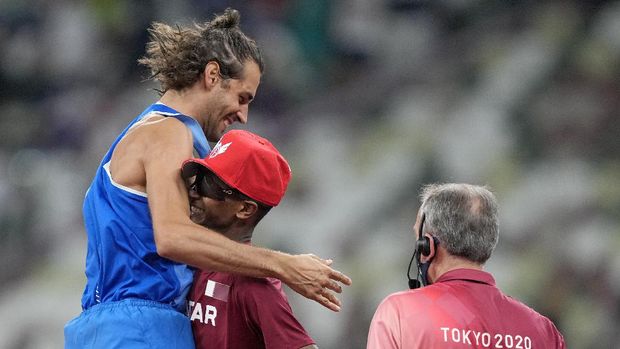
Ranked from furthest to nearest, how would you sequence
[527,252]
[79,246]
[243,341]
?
[79,246]
[527,252]
[243,341]

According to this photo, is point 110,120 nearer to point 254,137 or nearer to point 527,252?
point 527,252

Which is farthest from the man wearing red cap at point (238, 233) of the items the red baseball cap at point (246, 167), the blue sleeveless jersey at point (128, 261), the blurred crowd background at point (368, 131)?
the blurred crowd background at point (368, 131)

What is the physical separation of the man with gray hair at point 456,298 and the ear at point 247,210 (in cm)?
58

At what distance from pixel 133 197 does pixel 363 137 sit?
16.8 ft

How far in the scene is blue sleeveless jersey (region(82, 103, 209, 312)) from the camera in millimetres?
3488

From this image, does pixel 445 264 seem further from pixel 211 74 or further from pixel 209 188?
pixel 211 74

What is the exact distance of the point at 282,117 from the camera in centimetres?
854

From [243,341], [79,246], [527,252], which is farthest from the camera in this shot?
[79,246]

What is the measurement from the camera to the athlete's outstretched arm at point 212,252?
3262 millimetres

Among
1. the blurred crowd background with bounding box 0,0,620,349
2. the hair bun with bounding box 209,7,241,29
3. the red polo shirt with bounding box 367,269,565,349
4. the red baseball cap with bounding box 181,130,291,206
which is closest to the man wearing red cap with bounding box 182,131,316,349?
the red baseball cap with bounding box 181,130,291,206

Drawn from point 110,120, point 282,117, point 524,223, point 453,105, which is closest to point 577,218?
point 524,223

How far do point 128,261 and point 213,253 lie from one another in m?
0.42

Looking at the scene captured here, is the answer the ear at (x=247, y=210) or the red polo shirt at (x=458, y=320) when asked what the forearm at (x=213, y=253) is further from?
the red polo shirt at (x=458, y=320)

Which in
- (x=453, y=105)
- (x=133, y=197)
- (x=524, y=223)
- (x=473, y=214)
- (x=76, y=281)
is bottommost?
(x=76, y=281)
